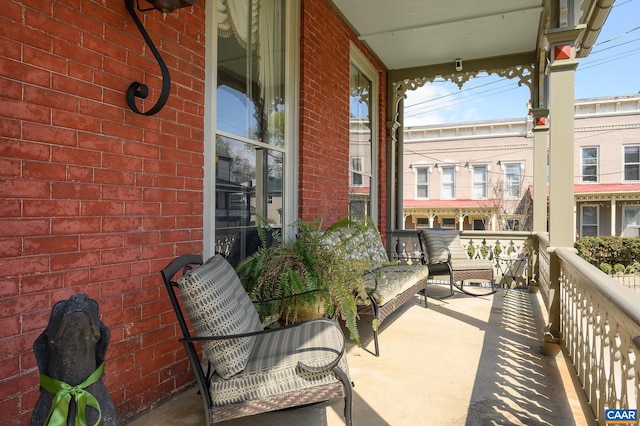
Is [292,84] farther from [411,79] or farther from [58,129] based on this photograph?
[411,79]

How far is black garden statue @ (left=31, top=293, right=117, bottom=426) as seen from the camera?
1.00 m

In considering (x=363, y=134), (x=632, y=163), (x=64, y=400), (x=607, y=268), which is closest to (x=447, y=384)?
(x=64, y=400)

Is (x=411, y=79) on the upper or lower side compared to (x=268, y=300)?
upper

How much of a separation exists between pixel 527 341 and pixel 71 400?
11.3 ft

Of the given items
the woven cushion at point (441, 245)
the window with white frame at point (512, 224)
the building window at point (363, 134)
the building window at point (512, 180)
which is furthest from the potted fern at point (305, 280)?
the window with white frame at point (512, 224)

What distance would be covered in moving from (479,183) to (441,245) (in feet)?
36.7

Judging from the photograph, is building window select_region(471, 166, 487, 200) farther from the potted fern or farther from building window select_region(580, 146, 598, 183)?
the potted fern

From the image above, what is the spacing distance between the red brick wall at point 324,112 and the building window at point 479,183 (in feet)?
38.7

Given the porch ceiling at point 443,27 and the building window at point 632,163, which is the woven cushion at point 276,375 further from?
the building window at point 632,163

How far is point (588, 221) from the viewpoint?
48.1ft

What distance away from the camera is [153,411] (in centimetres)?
218

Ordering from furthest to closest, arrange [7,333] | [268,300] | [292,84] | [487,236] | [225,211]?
[487,236], [292,84], [225,211], [268,300], [7,333]

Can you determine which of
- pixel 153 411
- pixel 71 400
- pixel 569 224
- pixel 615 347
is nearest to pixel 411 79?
pixel 569 224

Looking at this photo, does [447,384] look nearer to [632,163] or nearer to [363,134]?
[363,134]
